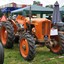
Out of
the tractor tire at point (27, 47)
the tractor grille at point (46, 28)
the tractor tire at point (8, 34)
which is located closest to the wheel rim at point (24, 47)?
the tractor tire at point (27, 47)

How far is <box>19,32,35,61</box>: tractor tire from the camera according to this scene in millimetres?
6836

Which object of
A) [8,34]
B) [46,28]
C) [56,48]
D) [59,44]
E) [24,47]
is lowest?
[56,48]

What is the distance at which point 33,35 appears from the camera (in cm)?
808

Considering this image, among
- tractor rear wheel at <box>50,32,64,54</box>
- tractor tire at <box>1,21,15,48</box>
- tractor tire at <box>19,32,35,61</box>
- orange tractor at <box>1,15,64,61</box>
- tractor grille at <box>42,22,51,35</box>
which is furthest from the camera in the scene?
tractor tire at <box>1,21,15,48</box>

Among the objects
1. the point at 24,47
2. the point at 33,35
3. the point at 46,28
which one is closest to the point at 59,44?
the point at 46,28

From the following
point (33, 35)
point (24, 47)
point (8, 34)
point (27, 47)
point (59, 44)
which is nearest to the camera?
point (27, 47)

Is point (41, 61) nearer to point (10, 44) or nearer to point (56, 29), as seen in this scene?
point (56, 29)

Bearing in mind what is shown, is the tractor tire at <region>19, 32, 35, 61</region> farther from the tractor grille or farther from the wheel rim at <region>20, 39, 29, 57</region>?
the tractor grille

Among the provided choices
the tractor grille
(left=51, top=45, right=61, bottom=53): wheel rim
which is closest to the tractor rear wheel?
(left=51, top=45, right=61, bottom=53): wheel rim

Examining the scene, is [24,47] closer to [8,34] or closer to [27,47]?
[27,47]

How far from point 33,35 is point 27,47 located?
1129 millimetres

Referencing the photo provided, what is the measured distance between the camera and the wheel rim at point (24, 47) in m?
7.08

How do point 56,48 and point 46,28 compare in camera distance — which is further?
point 56,48

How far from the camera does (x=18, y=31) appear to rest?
29.3 feet
